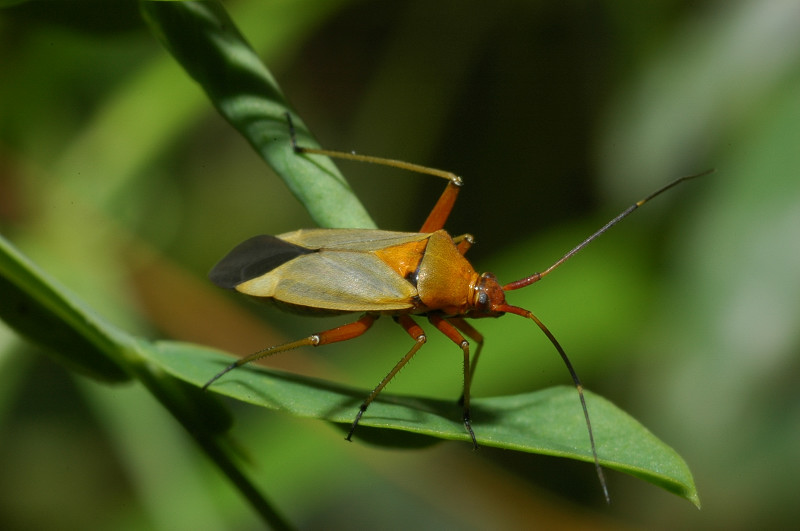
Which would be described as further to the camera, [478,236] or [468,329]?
[478,236]

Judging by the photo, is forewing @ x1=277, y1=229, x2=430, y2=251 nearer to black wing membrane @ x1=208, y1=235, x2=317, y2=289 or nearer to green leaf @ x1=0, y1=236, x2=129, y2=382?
black wing membrane @ x1=208, y1=235, x2=317, y2=289

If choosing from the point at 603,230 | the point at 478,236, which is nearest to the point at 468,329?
the point at 603,230

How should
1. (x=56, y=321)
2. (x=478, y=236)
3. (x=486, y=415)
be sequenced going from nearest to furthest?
(x=56, y=321), (x=486, y=415), (x=478, y=236)

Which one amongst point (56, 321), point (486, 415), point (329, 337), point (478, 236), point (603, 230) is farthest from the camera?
point (478, 236)

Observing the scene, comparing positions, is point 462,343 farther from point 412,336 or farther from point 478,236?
point 478,236

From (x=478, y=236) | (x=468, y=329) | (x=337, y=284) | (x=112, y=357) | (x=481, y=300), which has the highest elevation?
(x=112, y=357)
